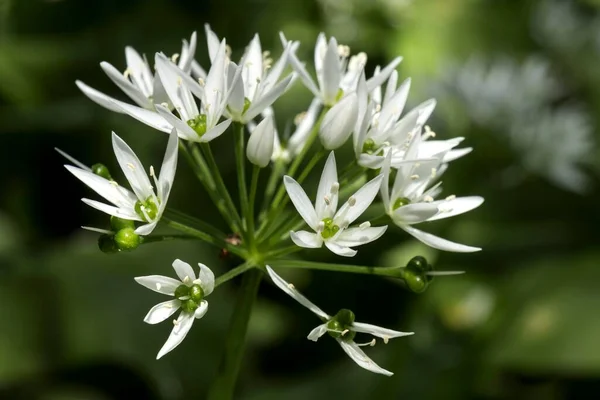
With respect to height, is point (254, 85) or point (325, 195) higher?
point (254, 85)

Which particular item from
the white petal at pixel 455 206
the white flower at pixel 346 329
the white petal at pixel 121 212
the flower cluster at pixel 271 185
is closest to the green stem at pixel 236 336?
the flower cluster at pixel 271 185

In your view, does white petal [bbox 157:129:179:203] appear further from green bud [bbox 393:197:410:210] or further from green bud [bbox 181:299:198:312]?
green bud [bbox 393:197:410:210]

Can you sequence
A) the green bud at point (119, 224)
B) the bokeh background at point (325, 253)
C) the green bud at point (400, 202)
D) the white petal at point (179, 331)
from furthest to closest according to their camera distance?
the bokeh background at point (325, 253)
the green bud at point (400, 202)
the green bud at point (119, 224)
the white petal at point (179, 331)

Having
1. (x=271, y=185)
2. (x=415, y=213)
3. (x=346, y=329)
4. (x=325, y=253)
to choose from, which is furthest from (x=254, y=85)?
(x=325, y=253)

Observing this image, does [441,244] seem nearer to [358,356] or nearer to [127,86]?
[358,356]

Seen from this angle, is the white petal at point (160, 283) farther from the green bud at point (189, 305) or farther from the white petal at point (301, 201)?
the white petal at point (301, 201)
